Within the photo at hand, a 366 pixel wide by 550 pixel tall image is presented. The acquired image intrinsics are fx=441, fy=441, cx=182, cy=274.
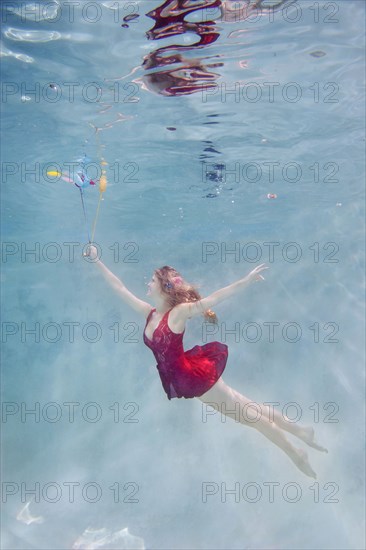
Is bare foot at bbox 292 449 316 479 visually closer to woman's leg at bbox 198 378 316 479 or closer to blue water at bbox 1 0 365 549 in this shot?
woman's leg at bbox 198 378 316 479

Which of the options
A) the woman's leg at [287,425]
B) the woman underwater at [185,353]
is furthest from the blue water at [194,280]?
the woman underwater at [185,353]

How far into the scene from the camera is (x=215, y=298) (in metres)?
5.67

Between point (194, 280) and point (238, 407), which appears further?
point (194, 280)

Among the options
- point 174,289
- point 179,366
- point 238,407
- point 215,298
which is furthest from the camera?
point 238,407

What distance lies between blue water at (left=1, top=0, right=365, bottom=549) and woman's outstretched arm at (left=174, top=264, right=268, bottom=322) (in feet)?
15.2

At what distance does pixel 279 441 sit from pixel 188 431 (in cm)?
563

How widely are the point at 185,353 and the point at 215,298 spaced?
1569 mm

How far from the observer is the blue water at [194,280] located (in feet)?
28.9

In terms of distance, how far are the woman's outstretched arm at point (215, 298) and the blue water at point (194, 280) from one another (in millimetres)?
4632

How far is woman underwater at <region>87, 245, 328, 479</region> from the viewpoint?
20.6 feet

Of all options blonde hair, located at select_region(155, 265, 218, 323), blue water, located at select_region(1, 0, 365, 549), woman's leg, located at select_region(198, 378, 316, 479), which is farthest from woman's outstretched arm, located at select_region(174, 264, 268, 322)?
blue water, located at select_region(1, 0, 365, 549)

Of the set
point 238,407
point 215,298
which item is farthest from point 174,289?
point 238,407

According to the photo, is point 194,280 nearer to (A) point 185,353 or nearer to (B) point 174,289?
(A) point 185,353

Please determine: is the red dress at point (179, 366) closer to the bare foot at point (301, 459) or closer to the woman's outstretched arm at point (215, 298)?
the woman's outstretched arm at point (215, 298)
